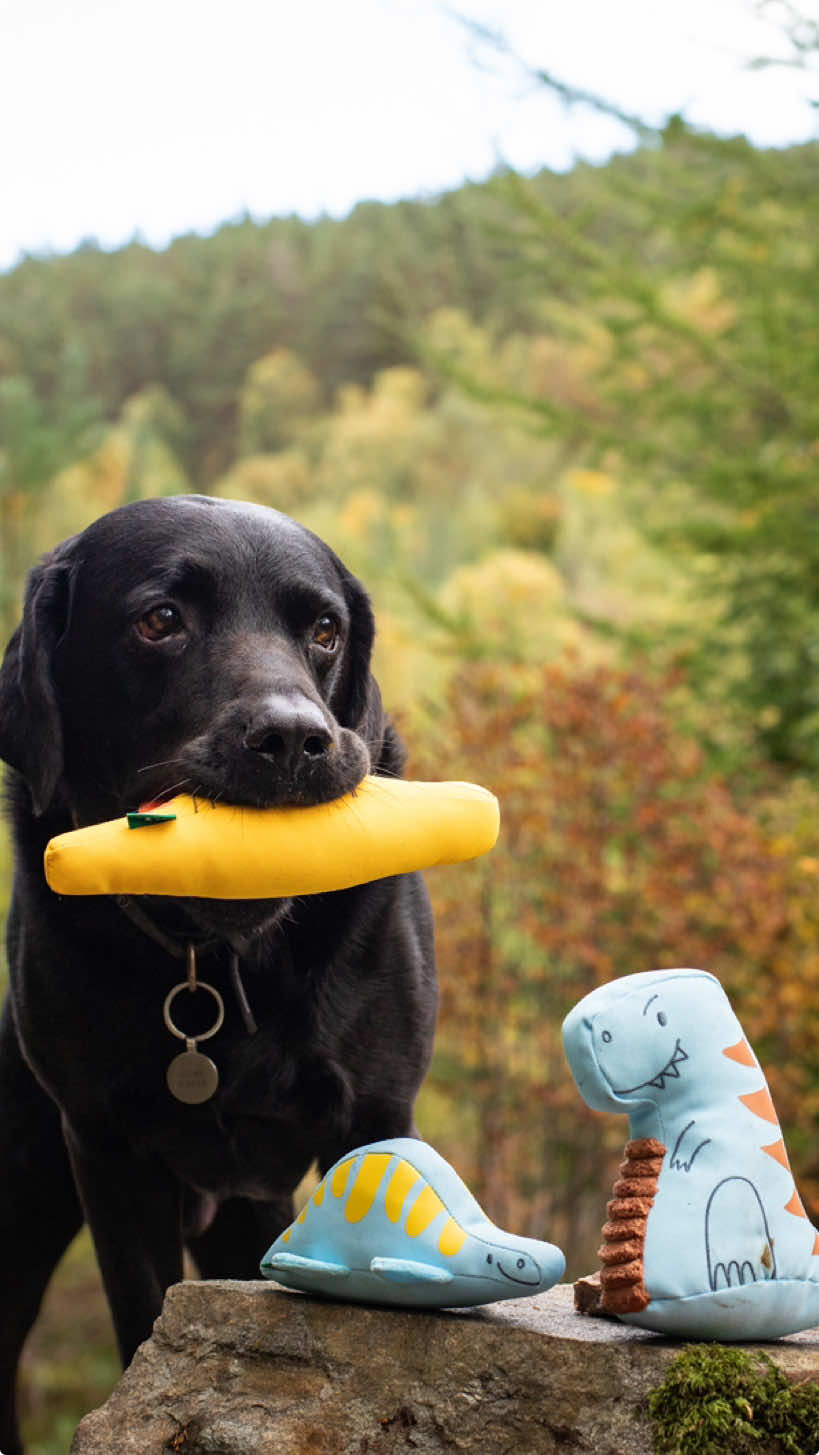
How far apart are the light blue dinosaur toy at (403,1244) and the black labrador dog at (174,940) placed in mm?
316

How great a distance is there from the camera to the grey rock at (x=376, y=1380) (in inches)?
87.3

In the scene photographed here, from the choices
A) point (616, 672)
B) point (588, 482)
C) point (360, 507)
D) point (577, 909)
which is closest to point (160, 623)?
point (577, 909)

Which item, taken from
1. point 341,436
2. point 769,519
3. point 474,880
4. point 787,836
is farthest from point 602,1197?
point 341,436

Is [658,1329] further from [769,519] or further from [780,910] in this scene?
[769,519]

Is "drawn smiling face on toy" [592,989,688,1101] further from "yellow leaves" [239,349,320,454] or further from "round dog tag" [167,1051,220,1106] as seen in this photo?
"yellow leaves" [239,349,320,454]

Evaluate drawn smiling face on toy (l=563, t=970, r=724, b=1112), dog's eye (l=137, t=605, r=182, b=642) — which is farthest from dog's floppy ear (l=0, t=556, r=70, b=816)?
drawn smiling face on toy (l=563, t=970, r=724, b=1112)

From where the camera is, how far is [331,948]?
2795 millimetres

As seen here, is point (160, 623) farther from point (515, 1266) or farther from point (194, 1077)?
point (515, 1266)

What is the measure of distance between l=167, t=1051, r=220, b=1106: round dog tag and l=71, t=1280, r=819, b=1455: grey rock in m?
0.34

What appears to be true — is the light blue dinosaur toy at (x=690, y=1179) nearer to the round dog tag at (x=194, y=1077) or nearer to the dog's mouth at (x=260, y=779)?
the dog's mouth at (x=260, y=779)

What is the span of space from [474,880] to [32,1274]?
663 cm

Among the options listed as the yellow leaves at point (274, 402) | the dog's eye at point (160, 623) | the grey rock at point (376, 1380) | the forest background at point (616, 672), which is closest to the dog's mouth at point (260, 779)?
the dog's eye at point (160, 623)

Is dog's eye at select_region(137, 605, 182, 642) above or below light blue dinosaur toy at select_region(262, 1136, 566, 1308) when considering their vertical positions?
above

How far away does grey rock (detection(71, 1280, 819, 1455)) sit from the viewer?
2.22 meters
